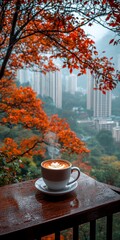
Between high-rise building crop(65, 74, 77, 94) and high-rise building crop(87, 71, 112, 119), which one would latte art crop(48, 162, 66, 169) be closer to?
high-rise building crop(87, 71, 112, 119)

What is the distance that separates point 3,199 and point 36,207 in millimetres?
138

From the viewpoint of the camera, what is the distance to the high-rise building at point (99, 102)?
11.7 feet

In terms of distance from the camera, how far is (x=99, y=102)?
3711mm

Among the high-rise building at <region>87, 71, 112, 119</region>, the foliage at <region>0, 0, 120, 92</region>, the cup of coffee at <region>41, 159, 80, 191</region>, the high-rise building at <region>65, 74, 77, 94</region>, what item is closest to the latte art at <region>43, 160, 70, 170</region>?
the cup of coffee at <region>41, 159, 80, 191</region>

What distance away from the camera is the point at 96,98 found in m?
3.73

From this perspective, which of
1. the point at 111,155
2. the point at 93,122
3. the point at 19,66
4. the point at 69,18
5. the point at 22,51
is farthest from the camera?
the point at 111,155

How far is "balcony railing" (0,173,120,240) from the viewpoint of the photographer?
0.64 m

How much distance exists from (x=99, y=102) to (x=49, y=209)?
3.14m

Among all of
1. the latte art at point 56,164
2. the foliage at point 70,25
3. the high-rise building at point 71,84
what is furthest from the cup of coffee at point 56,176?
the high-rise building at point 71,84

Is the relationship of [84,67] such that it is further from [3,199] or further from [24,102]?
[24,102]

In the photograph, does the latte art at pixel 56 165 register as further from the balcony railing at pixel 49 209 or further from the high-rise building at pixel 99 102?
the high-rise building at pixel 99 102

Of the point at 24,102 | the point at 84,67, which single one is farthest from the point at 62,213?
the point at 24,102

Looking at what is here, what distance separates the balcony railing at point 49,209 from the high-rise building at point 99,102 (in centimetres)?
281

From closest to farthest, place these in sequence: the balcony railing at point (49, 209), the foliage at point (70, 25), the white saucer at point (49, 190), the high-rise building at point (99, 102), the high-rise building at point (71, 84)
→ the balcony railing at point (49, 209) < the white saucer at point (49, 190) < the foliage at point (70, 25) < the high-rise building at point (99, 102) < the high-rise building at point (71, 84)
